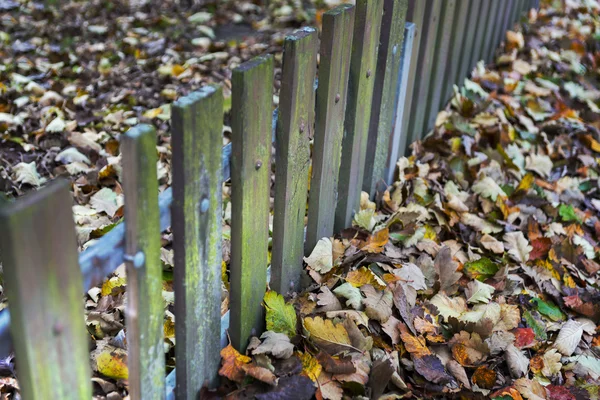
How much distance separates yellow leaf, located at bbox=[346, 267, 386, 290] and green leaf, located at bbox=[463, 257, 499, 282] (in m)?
0.47

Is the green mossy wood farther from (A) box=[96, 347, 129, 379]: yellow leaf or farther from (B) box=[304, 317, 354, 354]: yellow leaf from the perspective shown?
(A) box=[96, 347, 129, 379]: yellow leaf

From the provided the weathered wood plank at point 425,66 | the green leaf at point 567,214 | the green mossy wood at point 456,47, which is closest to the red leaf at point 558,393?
the green leaf at point 567,214

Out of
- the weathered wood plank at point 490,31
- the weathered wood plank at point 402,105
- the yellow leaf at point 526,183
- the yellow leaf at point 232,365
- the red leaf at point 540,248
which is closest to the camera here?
the yellow leaf at point 232,365

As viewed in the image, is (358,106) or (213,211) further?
(358,106)

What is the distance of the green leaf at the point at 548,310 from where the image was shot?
7.15 ft

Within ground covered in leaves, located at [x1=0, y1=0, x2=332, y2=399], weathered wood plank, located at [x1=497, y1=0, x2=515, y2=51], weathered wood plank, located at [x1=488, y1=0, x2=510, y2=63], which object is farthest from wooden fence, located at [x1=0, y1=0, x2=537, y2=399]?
weathered wood plank, located at [x1=497, y1=0, x2=515, y2=51]

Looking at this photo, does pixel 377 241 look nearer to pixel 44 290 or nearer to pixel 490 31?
pixel 44 290

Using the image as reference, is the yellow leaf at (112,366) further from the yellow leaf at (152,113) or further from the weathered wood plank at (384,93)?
the yellow leaf at (152,113)

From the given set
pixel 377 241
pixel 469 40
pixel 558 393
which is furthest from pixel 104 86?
pixel 558 393

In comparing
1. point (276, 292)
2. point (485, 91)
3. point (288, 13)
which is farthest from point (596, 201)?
point (288, 13)

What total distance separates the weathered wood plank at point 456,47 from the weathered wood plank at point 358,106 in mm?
1235

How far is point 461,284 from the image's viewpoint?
88.0 inches

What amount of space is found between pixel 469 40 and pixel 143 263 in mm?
2993

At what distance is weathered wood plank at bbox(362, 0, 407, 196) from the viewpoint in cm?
234
